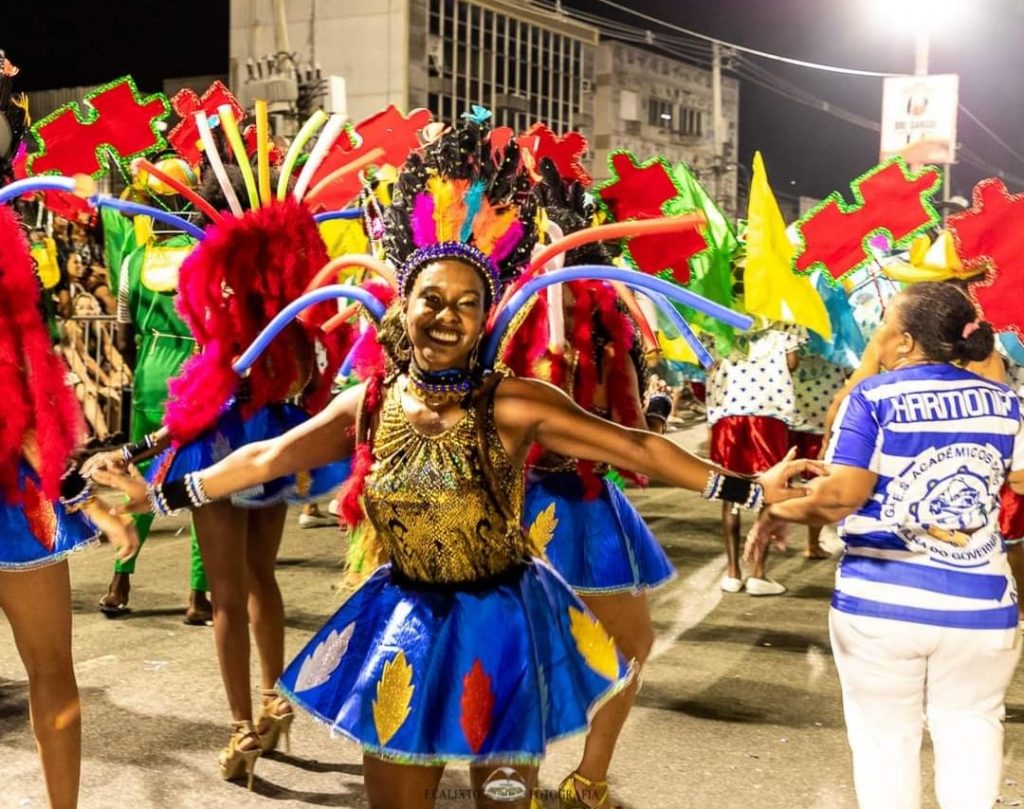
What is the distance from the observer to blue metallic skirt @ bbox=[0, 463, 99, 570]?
10.5 feet

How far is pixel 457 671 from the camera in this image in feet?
9.43

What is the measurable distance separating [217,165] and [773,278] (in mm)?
2062

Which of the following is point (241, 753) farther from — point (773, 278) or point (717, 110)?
point (717, 110)

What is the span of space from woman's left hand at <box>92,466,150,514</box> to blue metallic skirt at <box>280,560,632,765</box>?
647mm

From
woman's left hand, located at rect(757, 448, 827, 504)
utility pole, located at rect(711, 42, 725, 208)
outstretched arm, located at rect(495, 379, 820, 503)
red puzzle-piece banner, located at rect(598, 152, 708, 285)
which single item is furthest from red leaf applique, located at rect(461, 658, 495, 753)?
utility pole, located at rect(711, 42, 725, 208)

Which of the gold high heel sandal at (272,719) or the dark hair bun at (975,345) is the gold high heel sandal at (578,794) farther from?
the dark hair bun at (975,345)

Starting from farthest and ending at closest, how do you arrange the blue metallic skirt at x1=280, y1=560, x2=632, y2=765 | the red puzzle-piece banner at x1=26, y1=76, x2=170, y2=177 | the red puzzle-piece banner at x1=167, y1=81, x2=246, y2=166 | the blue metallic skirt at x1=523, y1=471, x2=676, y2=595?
the red puzzle-piece banner at x1=26, y1=76, x2=170, y2=177, the red puzzle-piece banner at x1=167, y1=81, x2=246, y2=166, the blue metallic skirt at x1=523, y1=471, x2=676, y2=595, the blue metallic skirt at x1=280, y1=560, x2=632, y2=765

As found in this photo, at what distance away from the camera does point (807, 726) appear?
512 cm

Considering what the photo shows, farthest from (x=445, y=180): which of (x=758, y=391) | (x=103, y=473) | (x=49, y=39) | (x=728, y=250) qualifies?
(x=49, y=39)

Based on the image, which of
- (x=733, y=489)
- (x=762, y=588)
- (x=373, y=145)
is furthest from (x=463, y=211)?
(x=762, y=588)

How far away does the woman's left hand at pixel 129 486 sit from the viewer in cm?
328

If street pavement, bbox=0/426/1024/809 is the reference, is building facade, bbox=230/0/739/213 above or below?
above

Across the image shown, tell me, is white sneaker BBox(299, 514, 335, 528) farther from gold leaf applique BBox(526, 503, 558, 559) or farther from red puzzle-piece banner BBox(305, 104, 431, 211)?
gold leaf applique BBox(526, 503, 558, 559)

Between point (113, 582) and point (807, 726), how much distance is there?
3.65 m
